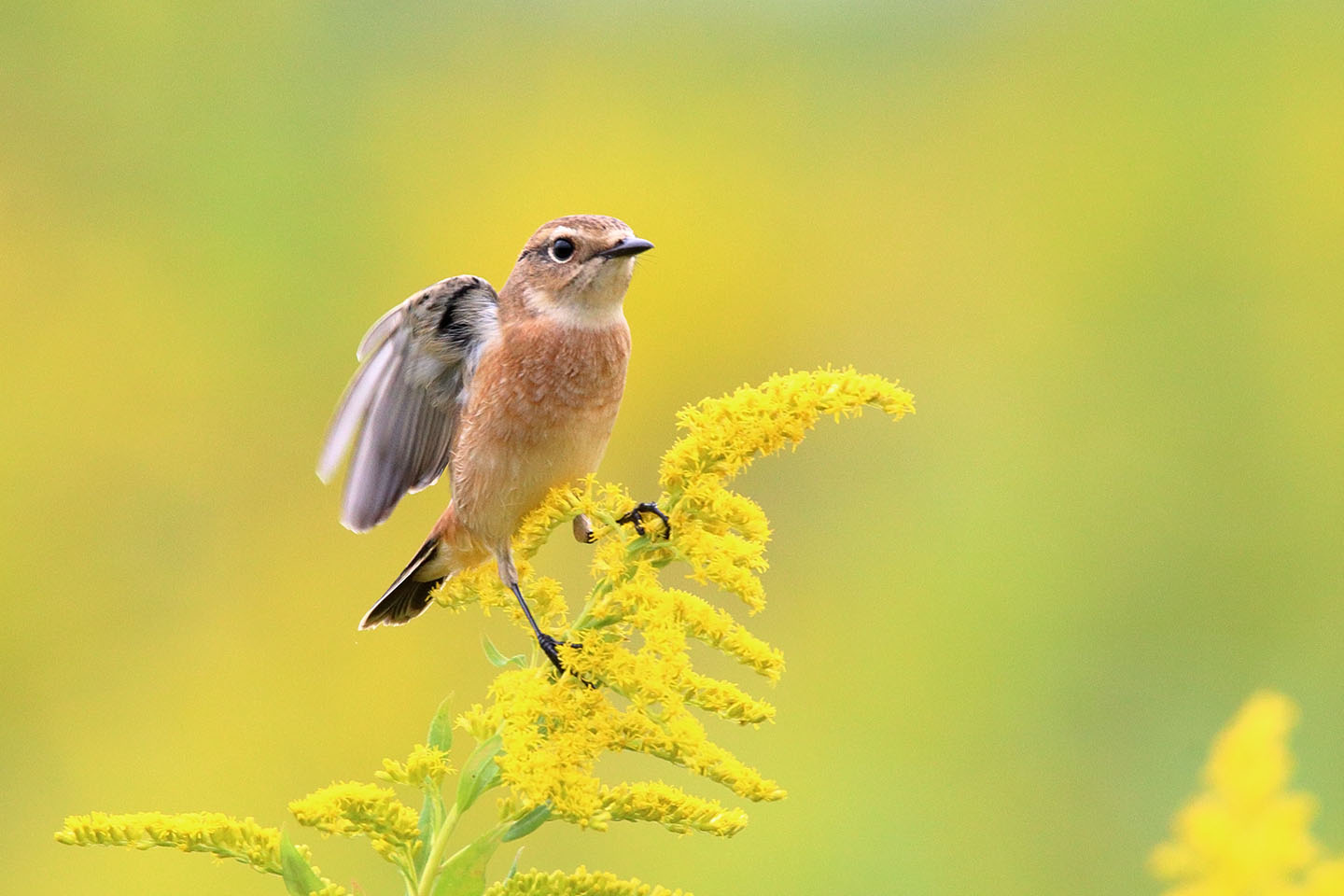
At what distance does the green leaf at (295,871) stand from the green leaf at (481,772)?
266mm

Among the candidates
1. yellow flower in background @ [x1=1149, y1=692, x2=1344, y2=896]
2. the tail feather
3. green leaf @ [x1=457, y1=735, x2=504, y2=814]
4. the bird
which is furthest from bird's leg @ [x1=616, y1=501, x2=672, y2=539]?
yellow flower in background @ [x1=1149, y1=692, x2=1344, y2=896]

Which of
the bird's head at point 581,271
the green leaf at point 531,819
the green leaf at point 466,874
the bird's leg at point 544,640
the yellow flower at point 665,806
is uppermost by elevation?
the bird's head at point 581,271

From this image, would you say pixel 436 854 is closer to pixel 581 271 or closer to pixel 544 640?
pixel 544 640

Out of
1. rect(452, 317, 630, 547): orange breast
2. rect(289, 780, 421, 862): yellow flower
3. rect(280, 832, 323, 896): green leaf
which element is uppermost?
rect(452, 317, 630, 547): orange breast

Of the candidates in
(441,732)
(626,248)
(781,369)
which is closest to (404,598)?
(626,248)

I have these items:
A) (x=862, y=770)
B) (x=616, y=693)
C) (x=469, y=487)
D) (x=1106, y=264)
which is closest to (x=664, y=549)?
(x=616, y=693)

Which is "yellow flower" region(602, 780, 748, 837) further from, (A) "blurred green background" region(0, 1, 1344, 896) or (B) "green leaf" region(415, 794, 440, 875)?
→ (A) "blurred green background" region(0, 1, 1344, 896)

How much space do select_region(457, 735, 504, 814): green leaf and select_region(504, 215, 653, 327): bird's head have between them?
5.58ft

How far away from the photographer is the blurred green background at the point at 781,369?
556 cm

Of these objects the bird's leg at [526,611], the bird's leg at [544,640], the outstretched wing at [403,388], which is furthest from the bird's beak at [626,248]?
the bird's leg at [544,640]

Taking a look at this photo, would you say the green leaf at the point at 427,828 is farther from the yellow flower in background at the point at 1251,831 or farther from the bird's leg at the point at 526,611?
the yellow flower in background at the point at 1251,831

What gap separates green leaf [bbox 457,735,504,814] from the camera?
7.55 feet

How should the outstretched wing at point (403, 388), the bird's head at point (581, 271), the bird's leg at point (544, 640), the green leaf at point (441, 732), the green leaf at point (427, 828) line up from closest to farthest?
the green leaf at point (427, 828), the green leaf at point (441, 732), the bird's leg at point (544, 640), the bird's head at point (581, 271), the outstretched wing at point (403, 388)

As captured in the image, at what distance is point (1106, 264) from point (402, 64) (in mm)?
4603
